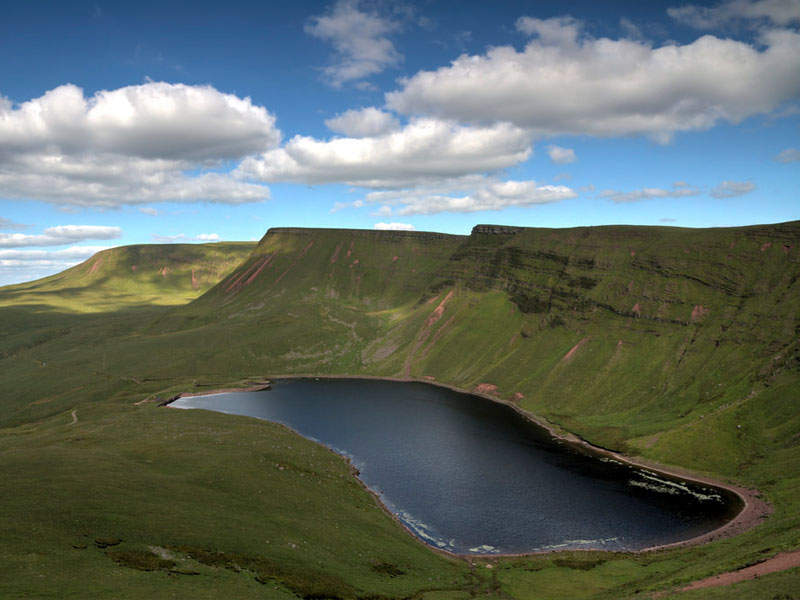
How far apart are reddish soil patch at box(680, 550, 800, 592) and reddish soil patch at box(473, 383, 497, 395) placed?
119455 mm

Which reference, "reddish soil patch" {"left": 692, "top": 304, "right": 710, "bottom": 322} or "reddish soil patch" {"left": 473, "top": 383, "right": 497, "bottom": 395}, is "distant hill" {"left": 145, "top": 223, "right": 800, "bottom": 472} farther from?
"reddish soil patch" {"left": 473, "top": 383, "right": 497, "bottom": 395}

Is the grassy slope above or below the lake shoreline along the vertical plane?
above

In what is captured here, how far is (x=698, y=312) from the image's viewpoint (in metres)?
146

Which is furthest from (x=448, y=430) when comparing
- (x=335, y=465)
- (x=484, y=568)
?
(x=484, y=568)

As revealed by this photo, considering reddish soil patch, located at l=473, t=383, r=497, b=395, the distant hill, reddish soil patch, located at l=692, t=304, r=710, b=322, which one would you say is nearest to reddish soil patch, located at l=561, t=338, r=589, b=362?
the distant hill

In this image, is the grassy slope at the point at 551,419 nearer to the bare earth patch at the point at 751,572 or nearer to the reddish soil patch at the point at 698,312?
the reddish soil patch at the point at 698,312

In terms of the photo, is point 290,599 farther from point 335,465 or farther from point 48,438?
point 48,438

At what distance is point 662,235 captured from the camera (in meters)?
173

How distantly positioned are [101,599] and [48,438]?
79.1 metres

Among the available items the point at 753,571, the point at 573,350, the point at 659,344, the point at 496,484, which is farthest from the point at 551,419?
the point at 753,571

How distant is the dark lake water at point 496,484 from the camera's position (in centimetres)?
7606

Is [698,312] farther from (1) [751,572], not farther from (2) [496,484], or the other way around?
(1) [751,572]

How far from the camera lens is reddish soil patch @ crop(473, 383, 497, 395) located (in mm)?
169125

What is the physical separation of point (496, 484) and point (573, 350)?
83.9 meters
